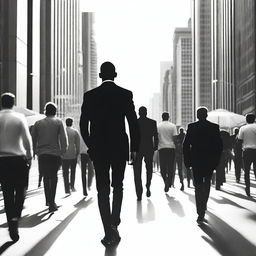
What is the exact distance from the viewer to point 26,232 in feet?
25.7

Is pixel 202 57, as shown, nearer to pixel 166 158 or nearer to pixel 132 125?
pixel 166 158

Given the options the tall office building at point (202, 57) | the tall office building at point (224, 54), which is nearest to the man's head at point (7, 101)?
the tall office building at point (224, 54)

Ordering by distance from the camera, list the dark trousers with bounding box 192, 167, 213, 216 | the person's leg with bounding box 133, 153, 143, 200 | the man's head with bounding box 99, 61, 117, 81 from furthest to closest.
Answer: the person's leg with bounding box 133, 153, 143, 200
the dark trousers with bounding box 192, 167, 213, 216
the man's head with bounding box 99, 61, 117, 81

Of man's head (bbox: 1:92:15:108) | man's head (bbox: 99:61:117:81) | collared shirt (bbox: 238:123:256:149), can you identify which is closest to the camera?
man's head (bbox: 99:61:117:81)

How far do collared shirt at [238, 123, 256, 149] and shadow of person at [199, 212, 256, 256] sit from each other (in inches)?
157

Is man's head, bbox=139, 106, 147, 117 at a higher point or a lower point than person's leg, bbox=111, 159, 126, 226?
higher

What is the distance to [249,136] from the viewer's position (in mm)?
12609

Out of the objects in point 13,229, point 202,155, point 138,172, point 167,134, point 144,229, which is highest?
point 167,134

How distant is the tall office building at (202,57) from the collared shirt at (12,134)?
134 m

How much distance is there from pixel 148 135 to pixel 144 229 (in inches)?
180

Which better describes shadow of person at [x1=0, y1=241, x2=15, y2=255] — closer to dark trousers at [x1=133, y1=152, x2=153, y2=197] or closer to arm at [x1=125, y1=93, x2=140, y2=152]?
arm at [x1=125, y1=93, x2=140, y2=152]

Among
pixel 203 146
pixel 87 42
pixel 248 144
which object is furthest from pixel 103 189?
pixel 87 42

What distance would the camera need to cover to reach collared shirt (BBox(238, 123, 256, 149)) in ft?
41.0

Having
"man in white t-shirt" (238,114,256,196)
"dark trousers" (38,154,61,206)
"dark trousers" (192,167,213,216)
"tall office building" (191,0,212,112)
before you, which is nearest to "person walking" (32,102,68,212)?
"dark trousers" (38,154,61,206)
